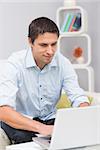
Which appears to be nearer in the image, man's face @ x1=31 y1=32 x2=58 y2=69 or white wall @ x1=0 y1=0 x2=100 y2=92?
man's face @ x1=31 y1=32 x2=58 y2=69

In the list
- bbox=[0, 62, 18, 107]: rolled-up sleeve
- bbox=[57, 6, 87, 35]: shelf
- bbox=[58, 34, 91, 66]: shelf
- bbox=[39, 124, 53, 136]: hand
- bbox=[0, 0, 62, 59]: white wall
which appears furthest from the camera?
bbox=[58, 34, 91, 66]: shelf

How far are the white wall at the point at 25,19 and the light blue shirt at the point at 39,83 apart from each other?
1552 millimetres

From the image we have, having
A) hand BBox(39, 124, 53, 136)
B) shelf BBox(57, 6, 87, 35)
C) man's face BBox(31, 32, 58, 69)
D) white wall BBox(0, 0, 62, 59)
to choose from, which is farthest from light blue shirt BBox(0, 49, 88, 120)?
white wall BBox(0, 0, 62, 59)

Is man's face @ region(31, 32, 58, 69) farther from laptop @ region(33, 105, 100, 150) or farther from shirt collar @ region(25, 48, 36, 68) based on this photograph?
laptop @ region(33, 105, 100, 150)

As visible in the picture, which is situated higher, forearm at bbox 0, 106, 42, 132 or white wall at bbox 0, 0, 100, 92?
white wall at bbox 0, 0, 100, 92

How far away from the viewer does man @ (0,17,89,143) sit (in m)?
1.86

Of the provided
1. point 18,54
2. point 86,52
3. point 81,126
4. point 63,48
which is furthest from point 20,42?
point 81,126

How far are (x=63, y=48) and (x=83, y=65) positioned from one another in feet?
1.37

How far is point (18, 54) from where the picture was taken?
83.9 inches

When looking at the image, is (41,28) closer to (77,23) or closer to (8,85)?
(8,85)

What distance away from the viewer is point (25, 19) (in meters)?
3.71

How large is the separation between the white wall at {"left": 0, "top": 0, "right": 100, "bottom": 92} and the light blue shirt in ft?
5.09

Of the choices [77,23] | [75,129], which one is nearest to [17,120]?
[75,129]

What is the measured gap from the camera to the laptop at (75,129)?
140 centimetres
